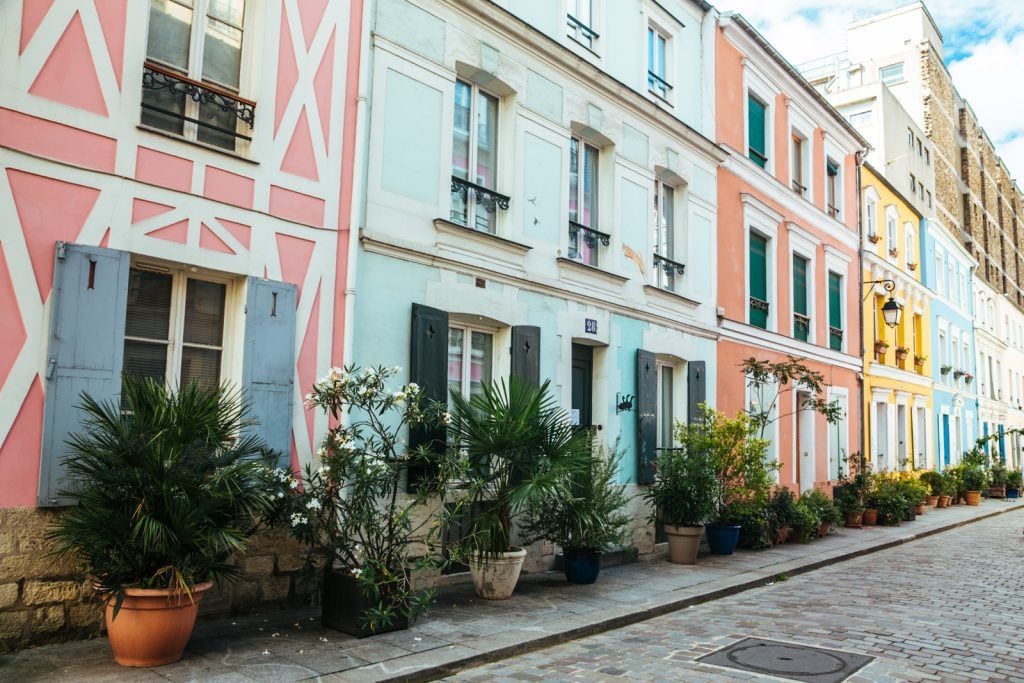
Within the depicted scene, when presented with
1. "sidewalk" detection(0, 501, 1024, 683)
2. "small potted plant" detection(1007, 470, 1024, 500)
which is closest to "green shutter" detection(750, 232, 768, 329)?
"sidewalk" detection(0, 501, 1024, 683)

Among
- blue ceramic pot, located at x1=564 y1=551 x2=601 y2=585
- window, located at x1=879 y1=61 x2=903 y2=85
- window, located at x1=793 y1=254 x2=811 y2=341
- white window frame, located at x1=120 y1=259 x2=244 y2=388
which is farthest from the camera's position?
window, located at x1=879 y1=61 x2=903 y2=85

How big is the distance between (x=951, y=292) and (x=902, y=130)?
20.5 feet

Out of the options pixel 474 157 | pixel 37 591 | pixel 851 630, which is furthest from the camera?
pixel 474 157

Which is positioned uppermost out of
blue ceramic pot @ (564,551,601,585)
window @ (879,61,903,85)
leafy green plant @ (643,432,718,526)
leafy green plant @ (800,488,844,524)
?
window @ (879,61,903,85)

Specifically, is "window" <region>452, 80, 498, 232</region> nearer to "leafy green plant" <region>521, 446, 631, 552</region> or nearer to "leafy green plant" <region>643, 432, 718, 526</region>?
"leafy green plant" <region>521, 446, 631, 552</region>

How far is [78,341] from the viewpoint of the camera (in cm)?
606

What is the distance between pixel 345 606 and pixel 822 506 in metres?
10.1

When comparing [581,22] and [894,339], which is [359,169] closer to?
[581,22]

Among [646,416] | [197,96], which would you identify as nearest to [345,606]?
[197,96]

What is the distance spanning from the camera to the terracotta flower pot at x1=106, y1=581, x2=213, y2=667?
17.7 ft

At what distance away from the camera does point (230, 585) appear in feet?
22.7

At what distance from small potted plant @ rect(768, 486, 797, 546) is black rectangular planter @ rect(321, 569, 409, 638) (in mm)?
7791

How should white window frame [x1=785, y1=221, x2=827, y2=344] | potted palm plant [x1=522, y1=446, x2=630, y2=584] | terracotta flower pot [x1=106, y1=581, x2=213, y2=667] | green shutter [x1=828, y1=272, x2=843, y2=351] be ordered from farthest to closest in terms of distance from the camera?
green shutter [x1=828, y1=272, x2=843, y2=351], white window frame [x1=785, y1=221, x2=827, y2=344], potted palm plant [x1=522, y1=446, x2=630, y2=584], terracotta flower pot [x1=106, y1=581, x2=213, y2=667]

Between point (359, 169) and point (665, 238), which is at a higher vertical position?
point (665, 238)
